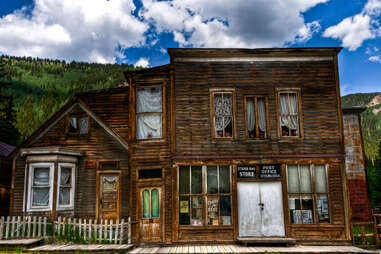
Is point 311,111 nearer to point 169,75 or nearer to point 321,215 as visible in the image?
Answer: point 321,215

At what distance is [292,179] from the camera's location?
12852 millimetres

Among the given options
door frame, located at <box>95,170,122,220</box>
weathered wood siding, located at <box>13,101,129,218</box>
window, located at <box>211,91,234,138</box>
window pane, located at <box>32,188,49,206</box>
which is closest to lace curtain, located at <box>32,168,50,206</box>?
window pane, located at <box>32,188,49,206</box>

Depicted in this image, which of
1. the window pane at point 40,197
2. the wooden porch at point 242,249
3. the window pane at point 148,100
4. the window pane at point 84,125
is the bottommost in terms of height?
the wooden porch at point 242,249

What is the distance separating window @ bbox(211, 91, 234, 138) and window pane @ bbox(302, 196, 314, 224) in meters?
3.82

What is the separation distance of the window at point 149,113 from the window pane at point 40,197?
469 centimetres

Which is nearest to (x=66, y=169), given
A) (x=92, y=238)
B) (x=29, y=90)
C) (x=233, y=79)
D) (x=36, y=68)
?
(x=92, y=238)

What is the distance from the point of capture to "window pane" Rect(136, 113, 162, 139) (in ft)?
43.7

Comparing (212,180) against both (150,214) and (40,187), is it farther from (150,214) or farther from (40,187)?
(40,187)

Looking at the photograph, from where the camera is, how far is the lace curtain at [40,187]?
13727 mm

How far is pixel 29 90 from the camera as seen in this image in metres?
143

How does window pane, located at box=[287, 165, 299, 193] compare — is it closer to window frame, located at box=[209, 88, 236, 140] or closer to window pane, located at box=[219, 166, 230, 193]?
window pane, located at box=[219, 166, 230, 193]

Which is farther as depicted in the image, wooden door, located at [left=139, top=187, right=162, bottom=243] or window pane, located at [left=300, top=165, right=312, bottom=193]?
window pane, located at [left=300, top=165, right=312, bottom=193]

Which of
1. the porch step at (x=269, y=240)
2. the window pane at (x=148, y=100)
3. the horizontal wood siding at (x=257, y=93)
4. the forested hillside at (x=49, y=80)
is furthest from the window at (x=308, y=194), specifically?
the forested hillside at (x=49, y=80)

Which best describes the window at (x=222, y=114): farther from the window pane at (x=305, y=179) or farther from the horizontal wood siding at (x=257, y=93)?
the window pane at (x=305, y=179)
